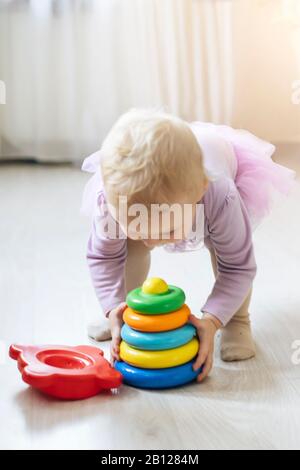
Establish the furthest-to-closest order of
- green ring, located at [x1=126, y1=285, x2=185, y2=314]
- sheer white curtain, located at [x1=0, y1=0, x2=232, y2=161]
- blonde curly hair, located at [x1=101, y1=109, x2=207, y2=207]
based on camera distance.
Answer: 1. sheer white curtain, located at [x1=0, y1=0, x2=232, y2=161]
2. green ring, located at [x1=126, y1=285, x2=185, y2=314]
3. blonde curly hair, located at [x1=101, y1=109, x2=207, y2=207]

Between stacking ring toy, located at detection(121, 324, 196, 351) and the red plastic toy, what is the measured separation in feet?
0.18

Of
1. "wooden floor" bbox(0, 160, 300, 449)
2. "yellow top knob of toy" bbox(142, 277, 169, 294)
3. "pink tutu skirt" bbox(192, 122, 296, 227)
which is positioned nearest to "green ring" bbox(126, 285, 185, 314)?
"yellow top knob of toy" bbox(142, 277, 169, 294)

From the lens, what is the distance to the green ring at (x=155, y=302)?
992 mm

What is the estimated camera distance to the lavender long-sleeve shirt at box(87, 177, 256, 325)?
106cm

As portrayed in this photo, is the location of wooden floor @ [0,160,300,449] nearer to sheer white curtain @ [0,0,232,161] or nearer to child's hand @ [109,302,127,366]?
child's hand @ [109,302,127,366]

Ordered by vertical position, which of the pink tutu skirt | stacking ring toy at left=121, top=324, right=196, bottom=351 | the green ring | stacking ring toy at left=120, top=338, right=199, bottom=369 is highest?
the pink tutu skirt

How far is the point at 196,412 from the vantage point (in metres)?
0.96

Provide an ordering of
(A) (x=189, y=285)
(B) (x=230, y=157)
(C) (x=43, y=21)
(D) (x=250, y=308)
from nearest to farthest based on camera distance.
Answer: (B) (x=230, y=157) < (D) (x=250, y=308) < (A) (x=189, y=285) < (C) (x=43, y=21)

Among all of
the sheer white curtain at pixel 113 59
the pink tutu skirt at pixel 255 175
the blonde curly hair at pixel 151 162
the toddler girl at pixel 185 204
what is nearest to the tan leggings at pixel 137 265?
the toddler girl at pixel 185 204

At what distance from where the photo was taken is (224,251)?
1090mm

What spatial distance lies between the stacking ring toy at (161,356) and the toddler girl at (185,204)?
0.02 m

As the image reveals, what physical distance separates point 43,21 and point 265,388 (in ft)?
5.39
